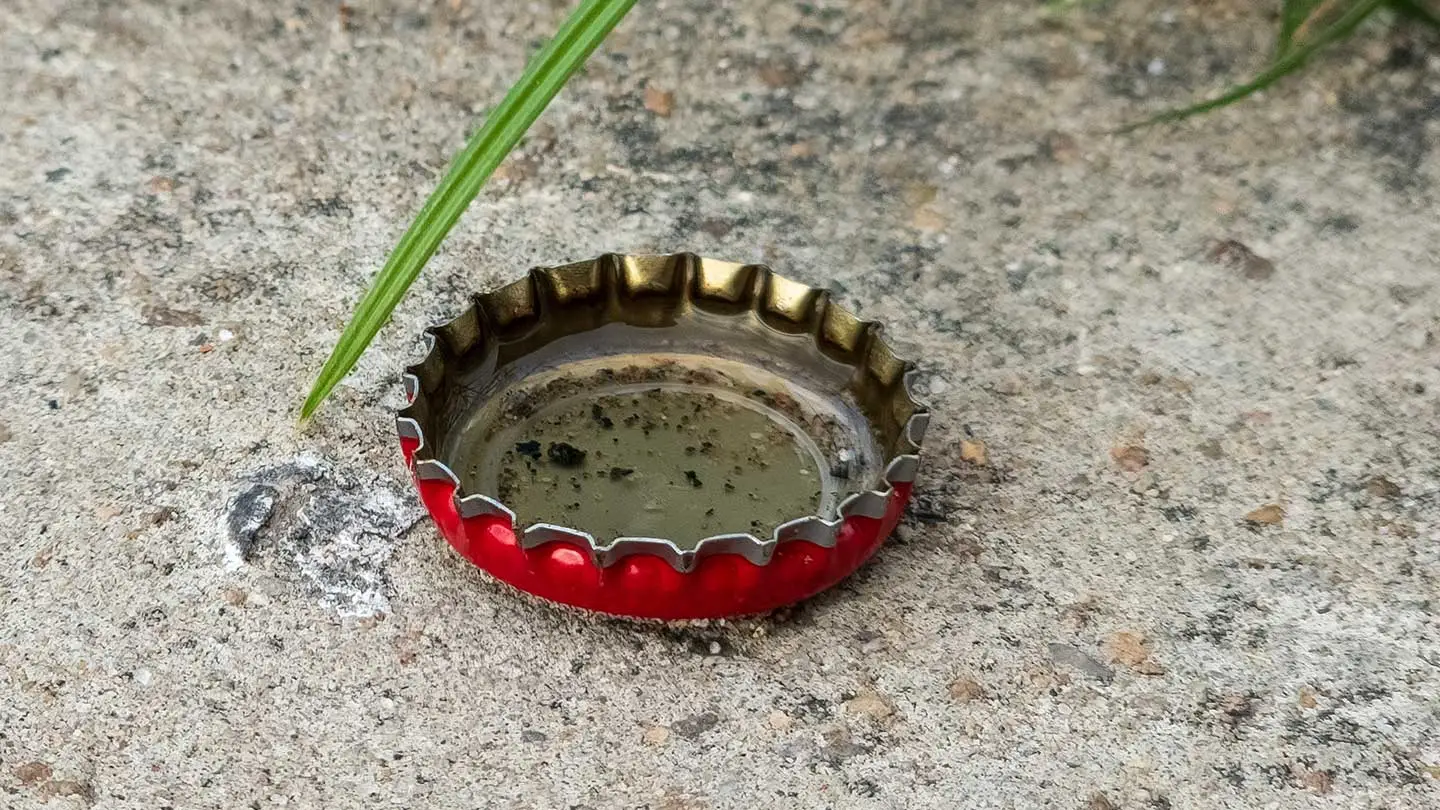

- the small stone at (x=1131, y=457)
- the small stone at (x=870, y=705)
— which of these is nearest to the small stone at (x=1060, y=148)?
the small stone at (x=1131, y=457)

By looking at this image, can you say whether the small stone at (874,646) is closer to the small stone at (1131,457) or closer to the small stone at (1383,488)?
the small stone at (1131,457)

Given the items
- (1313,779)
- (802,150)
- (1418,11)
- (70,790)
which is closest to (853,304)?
(802,150)

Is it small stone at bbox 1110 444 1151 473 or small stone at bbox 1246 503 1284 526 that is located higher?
small stone at bbox 1110 444 1151 473

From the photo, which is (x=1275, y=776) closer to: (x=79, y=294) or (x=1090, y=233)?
(x=1090, y=233)

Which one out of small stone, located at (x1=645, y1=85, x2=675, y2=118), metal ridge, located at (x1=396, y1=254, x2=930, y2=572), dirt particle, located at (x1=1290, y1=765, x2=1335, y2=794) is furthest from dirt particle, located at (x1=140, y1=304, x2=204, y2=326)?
dirt particle, located at (x1=1290, y1=765, x2=1335, y2=794)

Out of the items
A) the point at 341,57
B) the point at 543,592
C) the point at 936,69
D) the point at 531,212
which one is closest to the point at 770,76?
the point at 936,69

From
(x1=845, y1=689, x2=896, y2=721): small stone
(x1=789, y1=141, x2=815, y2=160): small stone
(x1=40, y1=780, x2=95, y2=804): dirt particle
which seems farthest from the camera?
(x1=789, y1=141, x2=815, y2=160): small stone

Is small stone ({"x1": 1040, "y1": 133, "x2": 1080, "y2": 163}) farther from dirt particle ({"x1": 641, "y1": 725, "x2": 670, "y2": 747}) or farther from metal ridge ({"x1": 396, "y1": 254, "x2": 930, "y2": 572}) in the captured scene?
dirt particle ({"x1": 641, "y1": 725, "x2": 670, "y2": 747})
